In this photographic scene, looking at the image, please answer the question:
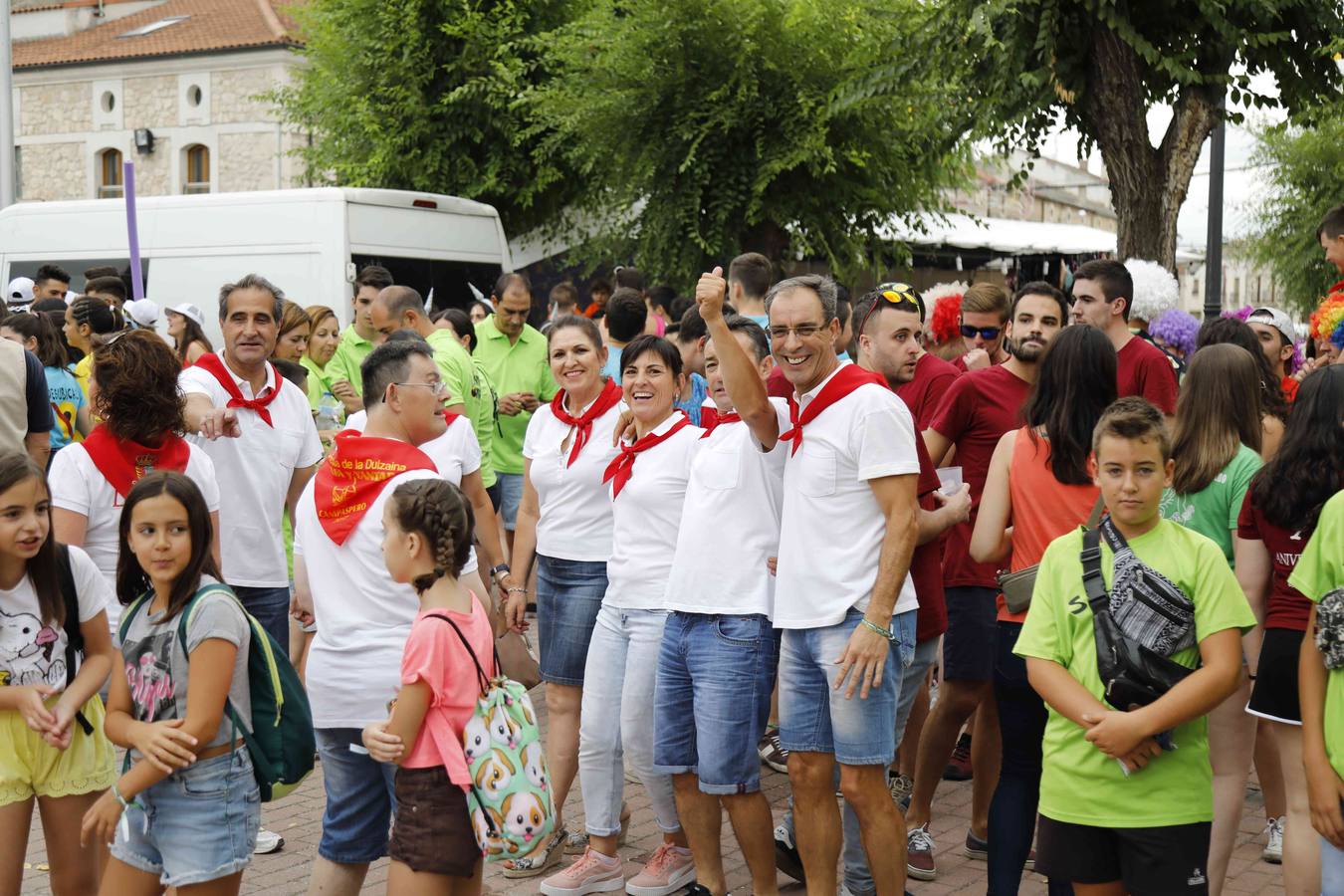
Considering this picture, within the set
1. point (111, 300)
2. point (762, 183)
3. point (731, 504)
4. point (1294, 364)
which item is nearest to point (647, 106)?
point (762, 183)

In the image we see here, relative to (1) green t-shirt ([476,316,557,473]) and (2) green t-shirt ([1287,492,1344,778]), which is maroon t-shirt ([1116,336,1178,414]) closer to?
(2) green t-shirt ([1287,492,1344,778])

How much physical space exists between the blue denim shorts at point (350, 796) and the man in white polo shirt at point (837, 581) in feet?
4.11

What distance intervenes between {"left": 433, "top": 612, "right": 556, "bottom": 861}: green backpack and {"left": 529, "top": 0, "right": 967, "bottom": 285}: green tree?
1231 centimetres

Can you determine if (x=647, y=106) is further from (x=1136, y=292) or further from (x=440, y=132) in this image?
(x=1136, y=292)

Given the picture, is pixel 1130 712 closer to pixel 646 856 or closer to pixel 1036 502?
pixel 1036 502

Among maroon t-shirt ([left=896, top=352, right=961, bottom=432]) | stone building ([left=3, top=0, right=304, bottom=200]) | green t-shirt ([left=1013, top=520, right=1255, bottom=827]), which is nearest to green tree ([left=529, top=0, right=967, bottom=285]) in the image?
maroon t-shirt ([left=896, top=352, right=961, bottom=432])

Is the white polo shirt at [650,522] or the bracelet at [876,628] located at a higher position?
the white polo shirt at [650,522]

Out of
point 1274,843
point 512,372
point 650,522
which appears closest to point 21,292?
point 512,372

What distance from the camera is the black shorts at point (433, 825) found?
382 cm

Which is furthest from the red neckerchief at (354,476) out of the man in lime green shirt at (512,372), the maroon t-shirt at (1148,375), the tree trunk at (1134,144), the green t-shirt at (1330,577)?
the tree trunk at (1134,144)

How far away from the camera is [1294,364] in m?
8.06

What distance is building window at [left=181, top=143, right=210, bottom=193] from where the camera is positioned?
39.1 metres

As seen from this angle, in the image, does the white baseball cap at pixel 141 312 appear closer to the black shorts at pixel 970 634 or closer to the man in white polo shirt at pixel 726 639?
the man in white polo shirt at pixel 726 639

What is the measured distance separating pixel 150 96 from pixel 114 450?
3801 centimetres
